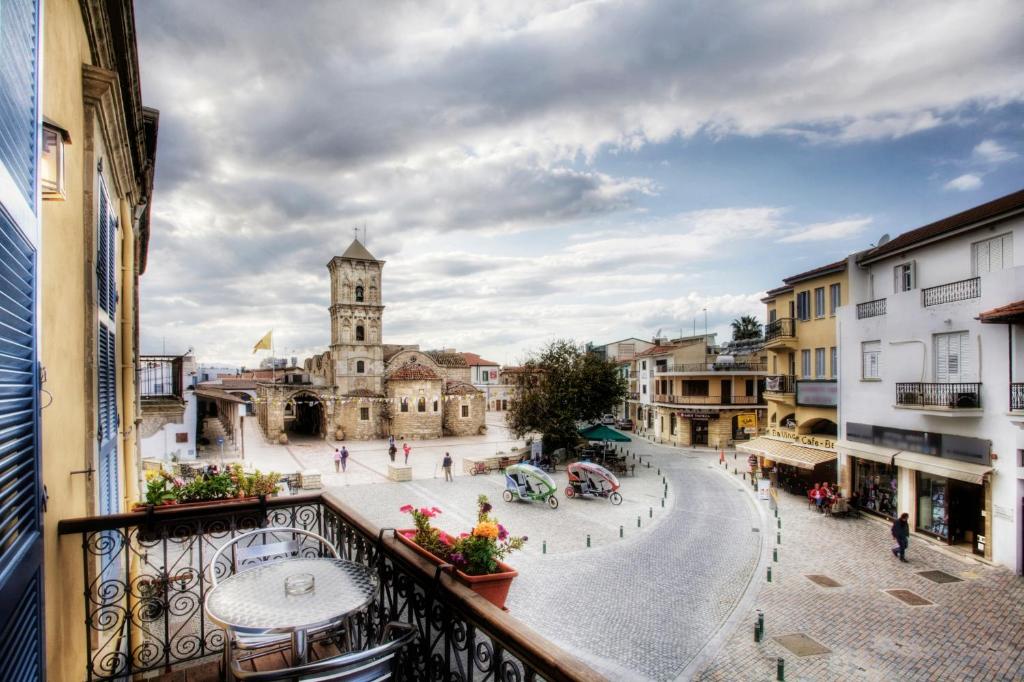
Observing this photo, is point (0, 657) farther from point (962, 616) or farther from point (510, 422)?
point (510, 422)

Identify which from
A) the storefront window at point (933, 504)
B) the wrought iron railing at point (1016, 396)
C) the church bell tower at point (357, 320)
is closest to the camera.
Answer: the wrought iron railing at point (1016, 396)

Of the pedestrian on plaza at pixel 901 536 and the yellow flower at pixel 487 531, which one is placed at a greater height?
the yellow flower at pixel 487 531

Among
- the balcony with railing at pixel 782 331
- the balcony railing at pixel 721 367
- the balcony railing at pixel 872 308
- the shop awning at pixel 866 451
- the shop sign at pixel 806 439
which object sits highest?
the balcony railing at pixel 872 308

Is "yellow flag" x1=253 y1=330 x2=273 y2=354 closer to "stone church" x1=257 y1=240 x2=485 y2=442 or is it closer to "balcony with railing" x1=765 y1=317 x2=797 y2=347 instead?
"stone church" x1=257 y1=240 x2=485 y2=442

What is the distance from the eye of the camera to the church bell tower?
45.9m

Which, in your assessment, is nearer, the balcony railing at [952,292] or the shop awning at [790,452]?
the balcony railing at [952,292]

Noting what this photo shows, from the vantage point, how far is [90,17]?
15.7 ft

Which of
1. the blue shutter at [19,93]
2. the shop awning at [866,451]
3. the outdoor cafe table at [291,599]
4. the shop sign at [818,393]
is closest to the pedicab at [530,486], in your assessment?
the shop awning at [866,451]

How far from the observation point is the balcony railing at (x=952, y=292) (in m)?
15.6

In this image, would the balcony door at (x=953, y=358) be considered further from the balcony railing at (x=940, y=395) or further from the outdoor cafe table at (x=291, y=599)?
the outdoor cafe table at (x=291, y=599)

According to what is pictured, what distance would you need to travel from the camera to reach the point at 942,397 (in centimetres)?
1588

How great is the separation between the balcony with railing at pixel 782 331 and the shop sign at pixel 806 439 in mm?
4314

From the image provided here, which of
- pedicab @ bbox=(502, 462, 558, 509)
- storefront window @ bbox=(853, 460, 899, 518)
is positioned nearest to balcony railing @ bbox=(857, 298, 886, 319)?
storefront window @ bbox=(853, 460, 899, 518)

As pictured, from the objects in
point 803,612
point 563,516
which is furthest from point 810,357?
point 803,612
